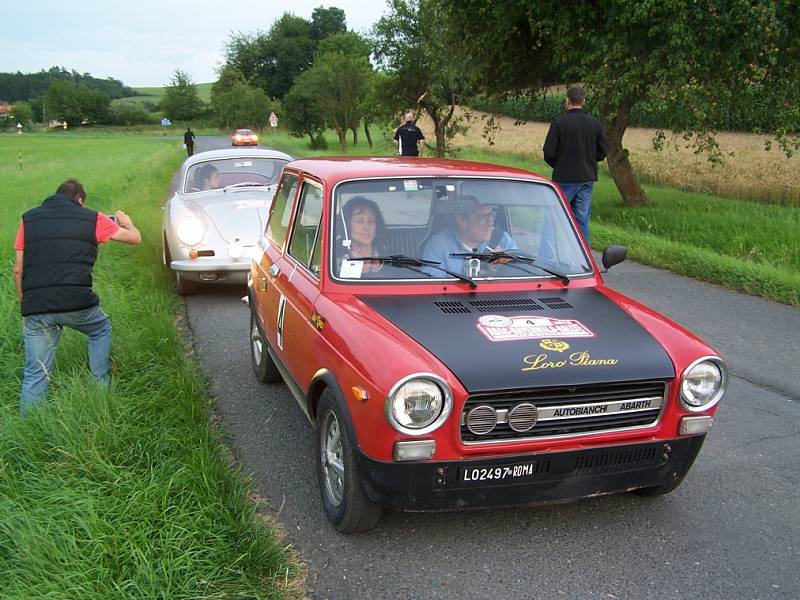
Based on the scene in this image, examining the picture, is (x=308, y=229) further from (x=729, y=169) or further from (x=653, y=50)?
(x=729, y=169)

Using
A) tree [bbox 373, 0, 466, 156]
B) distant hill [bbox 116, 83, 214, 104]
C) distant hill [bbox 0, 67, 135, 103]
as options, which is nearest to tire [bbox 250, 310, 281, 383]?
A: tree [bbox 373, 0, 466, 156]

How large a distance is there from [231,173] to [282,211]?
4.32 meters

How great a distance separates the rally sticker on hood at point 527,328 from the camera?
325cm

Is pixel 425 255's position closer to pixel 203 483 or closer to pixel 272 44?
pixel 203 483

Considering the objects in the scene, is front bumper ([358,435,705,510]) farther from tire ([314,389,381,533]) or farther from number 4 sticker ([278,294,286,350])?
number 4 sticker ([278,294,286,350])

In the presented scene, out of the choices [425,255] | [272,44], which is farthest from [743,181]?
[272,44]

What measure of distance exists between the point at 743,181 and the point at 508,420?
17549 millimetres

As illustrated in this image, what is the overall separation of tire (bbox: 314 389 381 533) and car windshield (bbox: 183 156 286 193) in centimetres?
605

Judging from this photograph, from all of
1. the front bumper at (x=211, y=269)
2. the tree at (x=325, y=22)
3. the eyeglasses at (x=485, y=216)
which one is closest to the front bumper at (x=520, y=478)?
the eyeglasses at (x=485, y=216)

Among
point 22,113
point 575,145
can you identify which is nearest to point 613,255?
point 575,145

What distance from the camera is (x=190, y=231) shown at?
7781 millimetres

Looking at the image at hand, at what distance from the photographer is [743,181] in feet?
59.1

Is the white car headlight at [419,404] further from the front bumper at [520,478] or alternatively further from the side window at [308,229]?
the side window at [308,229]

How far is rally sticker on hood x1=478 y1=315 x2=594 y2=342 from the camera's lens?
3246mm
